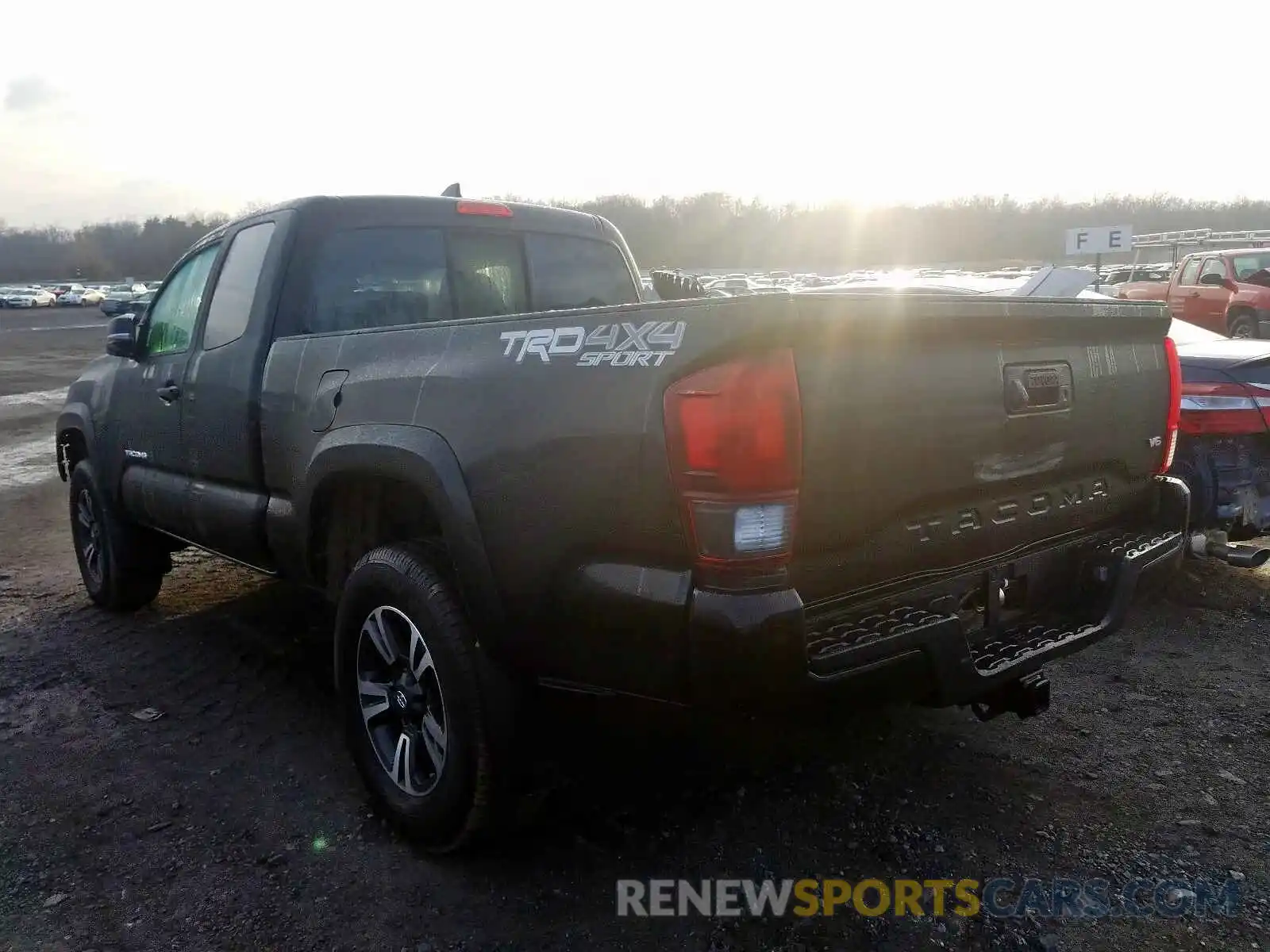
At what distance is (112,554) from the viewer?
515 cm

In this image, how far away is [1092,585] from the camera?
300cm

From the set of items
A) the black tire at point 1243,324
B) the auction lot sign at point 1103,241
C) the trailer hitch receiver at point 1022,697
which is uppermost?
the auction lot sign at point 1103,241

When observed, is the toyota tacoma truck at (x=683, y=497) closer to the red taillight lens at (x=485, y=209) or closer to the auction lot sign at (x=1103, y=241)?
the red taillight lens at (x=485, y=209)

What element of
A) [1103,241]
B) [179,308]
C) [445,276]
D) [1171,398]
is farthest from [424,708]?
[1103,241]

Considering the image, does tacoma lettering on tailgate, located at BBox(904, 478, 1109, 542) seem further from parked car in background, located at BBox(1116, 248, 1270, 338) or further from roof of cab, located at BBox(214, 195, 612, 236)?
parked car in background, located at BBox(1116, 248, 1270, 338)

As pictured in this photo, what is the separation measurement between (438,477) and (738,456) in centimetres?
94

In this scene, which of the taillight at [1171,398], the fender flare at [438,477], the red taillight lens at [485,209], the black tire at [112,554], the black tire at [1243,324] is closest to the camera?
the fender flare at [438,477]

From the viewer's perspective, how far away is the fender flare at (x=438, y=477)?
8.61 feet

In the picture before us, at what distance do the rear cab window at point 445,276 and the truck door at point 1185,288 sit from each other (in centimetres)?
1638

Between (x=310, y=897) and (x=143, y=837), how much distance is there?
0.71 m

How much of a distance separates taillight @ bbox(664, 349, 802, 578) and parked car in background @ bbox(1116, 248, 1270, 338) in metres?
16.7

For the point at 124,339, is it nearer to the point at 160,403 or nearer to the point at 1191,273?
the point at 160,403

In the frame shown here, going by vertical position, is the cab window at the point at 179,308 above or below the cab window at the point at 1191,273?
above

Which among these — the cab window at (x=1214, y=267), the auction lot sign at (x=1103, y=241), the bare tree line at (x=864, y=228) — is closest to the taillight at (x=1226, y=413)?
the cab window at (x=1214, y=267)
